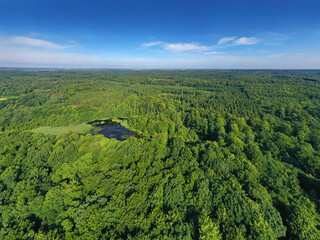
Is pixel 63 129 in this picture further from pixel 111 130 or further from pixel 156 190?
pixel 156 190

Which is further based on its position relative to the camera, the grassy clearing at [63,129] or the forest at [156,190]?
the grassy clearing at [63,129]

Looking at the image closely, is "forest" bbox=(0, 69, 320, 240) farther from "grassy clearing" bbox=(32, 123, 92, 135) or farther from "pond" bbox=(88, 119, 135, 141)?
"pond" bbox=(88, 119, 135, 141)

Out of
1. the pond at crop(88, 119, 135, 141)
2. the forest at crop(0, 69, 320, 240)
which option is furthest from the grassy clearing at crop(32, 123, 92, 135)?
the forest at crop(0, 69, 320, 240)

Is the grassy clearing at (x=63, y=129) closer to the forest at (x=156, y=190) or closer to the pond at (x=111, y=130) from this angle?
the pond at (x=111, y=130)

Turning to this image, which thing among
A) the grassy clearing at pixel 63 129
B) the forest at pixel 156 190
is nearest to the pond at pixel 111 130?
the grassy clearing at pixel 63 129

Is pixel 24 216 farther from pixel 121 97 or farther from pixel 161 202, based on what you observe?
pixel 121 97

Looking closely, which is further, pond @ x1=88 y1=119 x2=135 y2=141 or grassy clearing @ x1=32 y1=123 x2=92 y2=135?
pond @ x1=88 y1=119 x2=135 y2=141

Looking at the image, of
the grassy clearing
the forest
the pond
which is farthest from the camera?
the pond

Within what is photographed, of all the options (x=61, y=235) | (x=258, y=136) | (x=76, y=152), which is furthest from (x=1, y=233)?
(x=258, y=136)

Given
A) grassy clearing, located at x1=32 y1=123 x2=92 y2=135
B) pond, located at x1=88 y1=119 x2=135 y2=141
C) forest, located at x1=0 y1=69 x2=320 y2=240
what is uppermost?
forest, located at x1=0 y1=69 x2=320 y2=240
